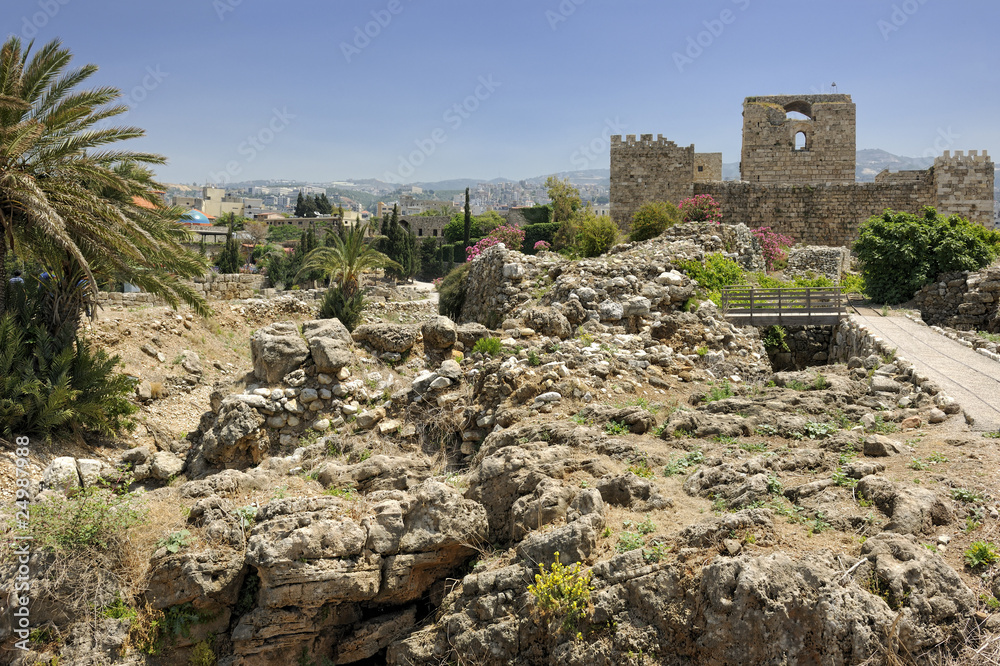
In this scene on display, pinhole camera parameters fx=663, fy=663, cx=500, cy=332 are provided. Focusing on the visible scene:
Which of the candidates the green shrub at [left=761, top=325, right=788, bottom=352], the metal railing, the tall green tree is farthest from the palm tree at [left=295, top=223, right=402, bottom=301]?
the tall green tree

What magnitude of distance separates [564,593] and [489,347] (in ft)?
14.6

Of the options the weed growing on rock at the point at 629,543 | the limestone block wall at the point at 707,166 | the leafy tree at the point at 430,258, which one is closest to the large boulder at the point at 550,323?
the weed growing on rock at the point at 629,543

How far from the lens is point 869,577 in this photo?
3641mm

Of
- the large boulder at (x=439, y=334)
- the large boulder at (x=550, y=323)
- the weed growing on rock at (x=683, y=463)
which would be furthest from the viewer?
the large boulder at (x=439, y=334)

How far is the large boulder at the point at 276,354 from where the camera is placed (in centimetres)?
789

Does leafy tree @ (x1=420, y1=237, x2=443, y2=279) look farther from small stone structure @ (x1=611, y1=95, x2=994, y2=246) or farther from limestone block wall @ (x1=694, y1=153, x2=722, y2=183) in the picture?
small stone structure @ (x1=611, y1=95, x2=994, y2=246)

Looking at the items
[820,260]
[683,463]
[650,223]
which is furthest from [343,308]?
[820,260]

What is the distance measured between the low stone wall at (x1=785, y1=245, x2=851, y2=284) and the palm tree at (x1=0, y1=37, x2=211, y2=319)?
14.8 meters

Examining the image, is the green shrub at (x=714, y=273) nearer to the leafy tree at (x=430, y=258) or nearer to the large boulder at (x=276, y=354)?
the large boulder at (x=276, y=354)

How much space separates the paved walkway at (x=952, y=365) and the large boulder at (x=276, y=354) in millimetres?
6878

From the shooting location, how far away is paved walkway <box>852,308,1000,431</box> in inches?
239

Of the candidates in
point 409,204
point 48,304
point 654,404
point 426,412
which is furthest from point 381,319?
point 409,204

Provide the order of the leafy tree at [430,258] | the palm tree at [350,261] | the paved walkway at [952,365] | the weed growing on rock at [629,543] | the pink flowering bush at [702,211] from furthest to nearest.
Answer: the leafy tree at [430,258]
the pink flowering bush at [702,211]
the palm tree at [350,261]
the paved walkway at [952,365]
the weed growing on rock at [629,543]

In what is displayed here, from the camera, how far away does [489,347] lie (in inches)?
322
